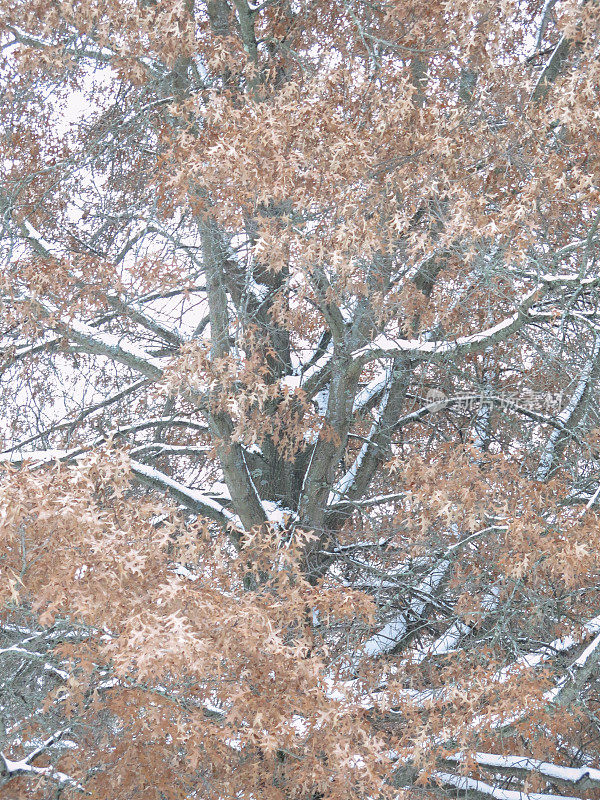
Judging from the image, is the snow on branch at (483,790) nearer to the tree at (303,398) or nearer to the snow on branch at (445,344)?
the tree at (303,398)

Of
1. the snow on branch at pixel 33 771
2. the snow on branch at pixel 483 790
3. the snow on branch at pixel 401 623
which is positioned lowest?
the snow on branch at pixel 483 790

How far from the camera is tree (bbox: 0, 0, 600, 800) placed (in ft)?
13.1

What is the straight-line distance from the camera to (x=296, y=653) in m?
3.87

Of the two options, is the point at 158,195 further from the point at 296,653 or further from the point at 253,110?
the point at 296,653

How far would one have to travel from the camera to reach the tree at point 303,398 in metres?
3.99

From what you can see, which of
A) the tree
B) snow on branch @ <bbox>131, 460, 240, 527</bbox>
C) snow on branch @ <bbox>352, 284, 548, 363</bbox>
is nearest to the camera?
the tree

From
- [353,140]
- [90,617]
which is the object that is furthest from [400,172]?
[90,617]

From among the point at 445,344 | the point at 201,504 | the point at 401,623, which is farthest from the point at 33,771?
the point at 445,344

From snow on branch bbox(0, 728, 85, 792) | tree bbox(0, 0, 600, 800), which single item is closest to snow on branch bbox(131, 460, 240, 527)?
tree bbox(0, 0, 600, 800)

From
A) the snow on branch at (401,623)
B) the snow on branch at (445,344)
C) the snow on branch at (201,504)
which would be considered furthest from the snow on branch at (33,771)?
the snow on branch at (445,344)

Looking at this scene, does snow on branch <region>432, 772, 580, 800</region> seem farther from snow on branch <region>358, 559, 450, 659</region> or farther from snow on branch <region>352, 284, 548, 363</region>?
snow on branch <region>352, 284, 548, 363</region>

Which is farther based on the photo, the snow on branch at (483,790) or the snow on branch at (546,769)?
the snow on branch at (483,790)

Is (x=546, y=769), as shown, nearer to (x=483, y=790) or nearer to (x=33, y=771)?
(x=483, y=790)

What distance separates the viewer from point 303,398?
577 cm
